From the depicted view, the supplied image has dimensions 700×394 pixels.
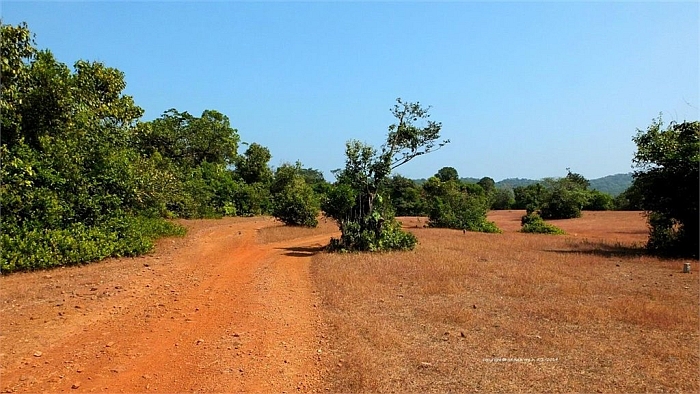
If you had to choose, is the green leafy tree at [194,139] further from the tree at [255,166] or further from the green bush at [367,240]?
the green bush at [367,240]

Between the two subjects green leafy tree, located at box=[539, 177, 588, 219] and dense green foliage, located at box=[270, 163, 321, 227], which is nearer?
dense green foliage, located at box=[270, 163, 321, 227]

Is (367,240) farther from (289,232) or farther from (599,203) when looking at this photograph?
(599,203)

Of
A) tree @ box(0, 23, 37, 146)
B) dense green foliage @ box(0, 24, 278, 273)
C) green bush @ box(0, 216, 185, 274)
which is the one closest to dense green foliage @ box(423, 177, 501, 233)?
dense green foliage @ box(0, 24, 278, 273)

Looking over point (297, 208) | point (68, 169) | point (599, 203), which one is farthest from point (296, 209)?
point (599, 203)

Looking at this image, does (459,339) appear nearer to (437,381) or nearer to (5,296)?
(437,381)

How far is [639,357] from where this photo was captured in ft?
18.0

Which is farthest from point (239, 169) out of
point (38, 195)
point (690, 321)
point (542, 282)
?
point (690, 321)

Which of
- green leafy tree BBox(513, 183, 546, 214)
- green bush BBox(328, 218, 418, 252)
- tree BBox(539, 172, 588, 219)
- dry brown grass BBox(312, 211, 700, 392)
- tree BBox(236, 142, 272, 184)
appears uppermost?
tree BBox(236, 142, 272, 184)

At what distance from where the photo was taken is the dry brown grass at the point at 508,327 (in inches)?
193

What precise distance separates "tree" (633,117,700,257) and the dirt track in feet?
41.2

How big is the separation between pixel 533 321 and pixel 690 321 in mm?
2323

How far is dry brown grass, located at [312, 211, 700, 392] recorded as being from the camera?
193 inches

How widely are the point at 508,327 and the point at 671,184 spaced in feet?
40.8

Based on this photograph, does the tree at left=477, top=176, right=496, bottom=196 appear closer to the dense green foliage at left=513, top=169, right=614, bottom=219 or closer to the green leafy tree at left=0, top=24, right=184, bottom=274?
the dense green foliage at left=513, top=169, right=614, bottom=219
